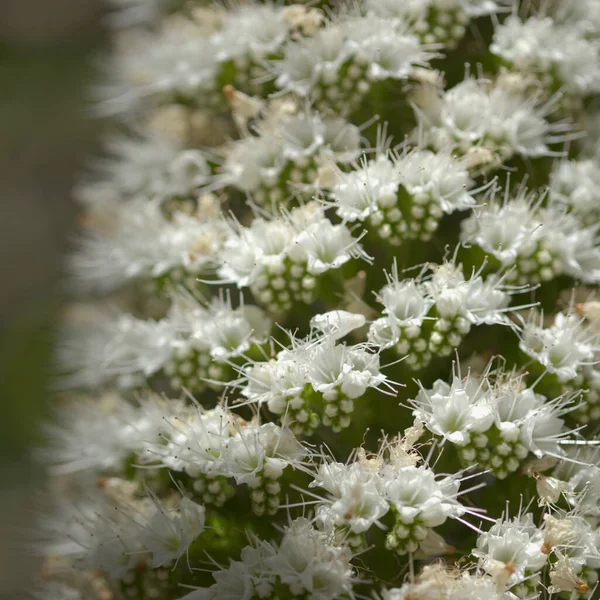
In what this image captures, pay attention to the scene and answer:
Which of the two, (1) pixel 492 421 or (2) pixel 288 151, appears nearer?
(1) pixel 492 421

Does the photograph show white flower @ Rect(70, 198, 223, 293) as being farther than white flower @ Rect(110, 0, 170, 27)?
No

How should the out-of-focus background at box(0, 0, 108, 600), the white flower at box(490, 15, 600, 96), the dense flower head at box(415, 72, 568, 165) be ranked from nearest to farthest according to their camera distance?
1. the dense flower head at box(415, 72, 568, 165)
2. the white flower at box(490, 15, 600, 96)
3. the out-of-focus background at box(0, 0, 108, 600)

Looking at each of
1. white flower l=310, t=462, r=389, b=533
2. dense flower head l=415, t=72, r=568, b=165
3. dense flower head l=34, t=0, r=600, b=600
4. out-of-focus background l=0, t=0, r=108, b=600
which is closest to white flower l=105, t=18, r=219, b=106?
dense flower head l=34, t=0, r=600, b=600

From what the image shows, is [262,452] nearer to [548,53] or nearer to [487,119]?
[487,119]

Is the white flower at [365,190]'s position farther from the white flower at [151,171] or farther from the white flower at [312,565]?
the white flower at [312,565]

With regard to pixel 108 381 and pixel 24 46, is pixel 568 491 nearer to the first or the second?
pixel 108 381

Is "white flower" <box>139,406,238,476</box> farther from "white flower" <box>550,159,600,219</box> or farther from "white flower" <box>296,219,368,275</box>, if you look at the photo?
"white flower" <box>550,159,600,219</box>

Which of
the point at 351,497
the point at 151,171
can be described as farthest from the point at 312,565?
the point at 151,171

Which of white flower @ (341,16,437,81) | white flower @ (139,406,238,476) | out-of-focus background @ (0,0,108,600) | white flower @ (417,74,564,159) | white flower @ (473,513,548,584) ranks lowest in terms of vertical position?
out-of-focus background @ (0,0,108,600)

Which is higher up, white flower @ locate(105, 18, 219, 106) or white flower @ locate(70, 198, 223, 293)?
white flower @ locate(105, 18, 219, 106)
